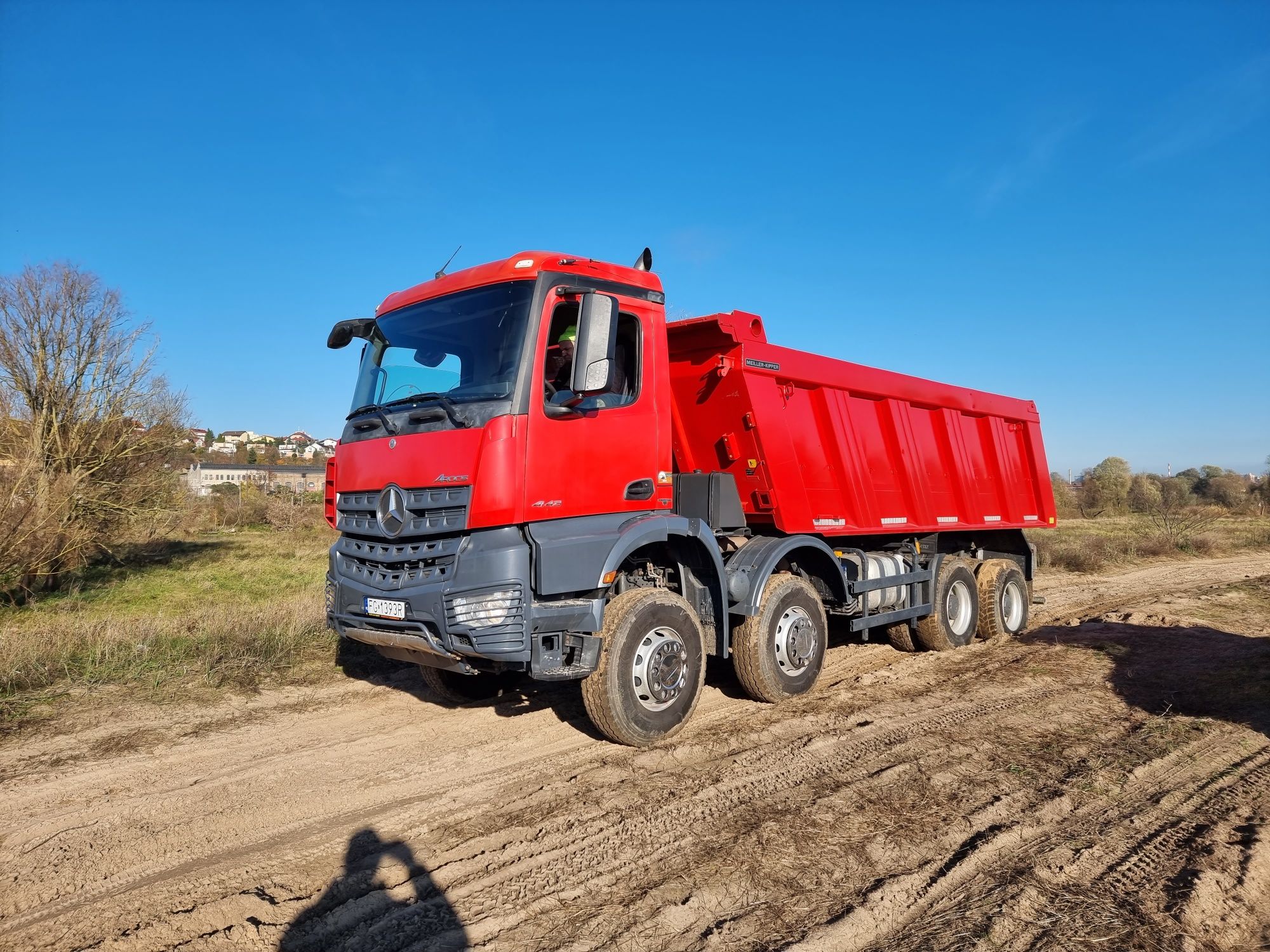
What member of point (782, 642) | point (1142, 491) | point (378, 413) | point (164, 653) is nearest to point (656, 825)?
point (782, 642)

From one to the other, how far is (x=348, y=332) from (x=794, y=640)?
428 cm

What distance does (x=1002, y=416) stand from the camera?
9906 millimetres

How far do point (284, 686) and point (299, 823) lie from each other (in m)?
3.02

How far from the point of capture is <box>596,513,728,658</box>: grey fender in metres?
5.45

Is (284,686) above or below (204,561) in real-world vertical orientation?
below

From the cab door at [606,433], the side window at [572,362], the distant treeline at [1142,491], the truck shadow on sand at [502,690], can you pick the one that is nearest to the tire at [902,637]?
the truck shadow on sand at [502,690]

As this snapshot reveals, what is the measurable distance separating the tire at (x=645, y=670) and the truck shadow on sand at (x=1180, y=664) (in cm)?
354

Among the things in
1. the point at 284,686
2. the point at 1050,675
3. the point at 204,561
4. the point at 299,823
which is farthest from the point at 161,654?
the point at 204,561

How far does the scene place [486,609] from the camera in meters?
4.45

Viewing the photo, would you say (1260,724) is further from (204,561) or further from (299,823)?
(204,561)

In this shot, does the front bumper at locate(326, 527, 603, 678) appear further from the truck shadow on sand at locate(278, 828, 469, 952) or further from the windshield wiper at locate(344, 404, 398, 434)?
the truck shadow on sand at locate(278, 828, 469, 952)

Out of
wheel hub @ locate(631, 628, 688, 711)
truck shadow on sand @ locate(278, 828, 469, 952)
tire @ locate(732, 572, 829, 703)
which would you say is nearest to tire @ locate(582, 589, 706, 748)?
wheel hub @ locate(631, 628, 688, 711)

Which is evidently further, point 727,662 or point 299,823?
point 727,662

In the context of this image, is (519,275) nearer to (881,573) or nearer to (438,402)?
(438,402)
